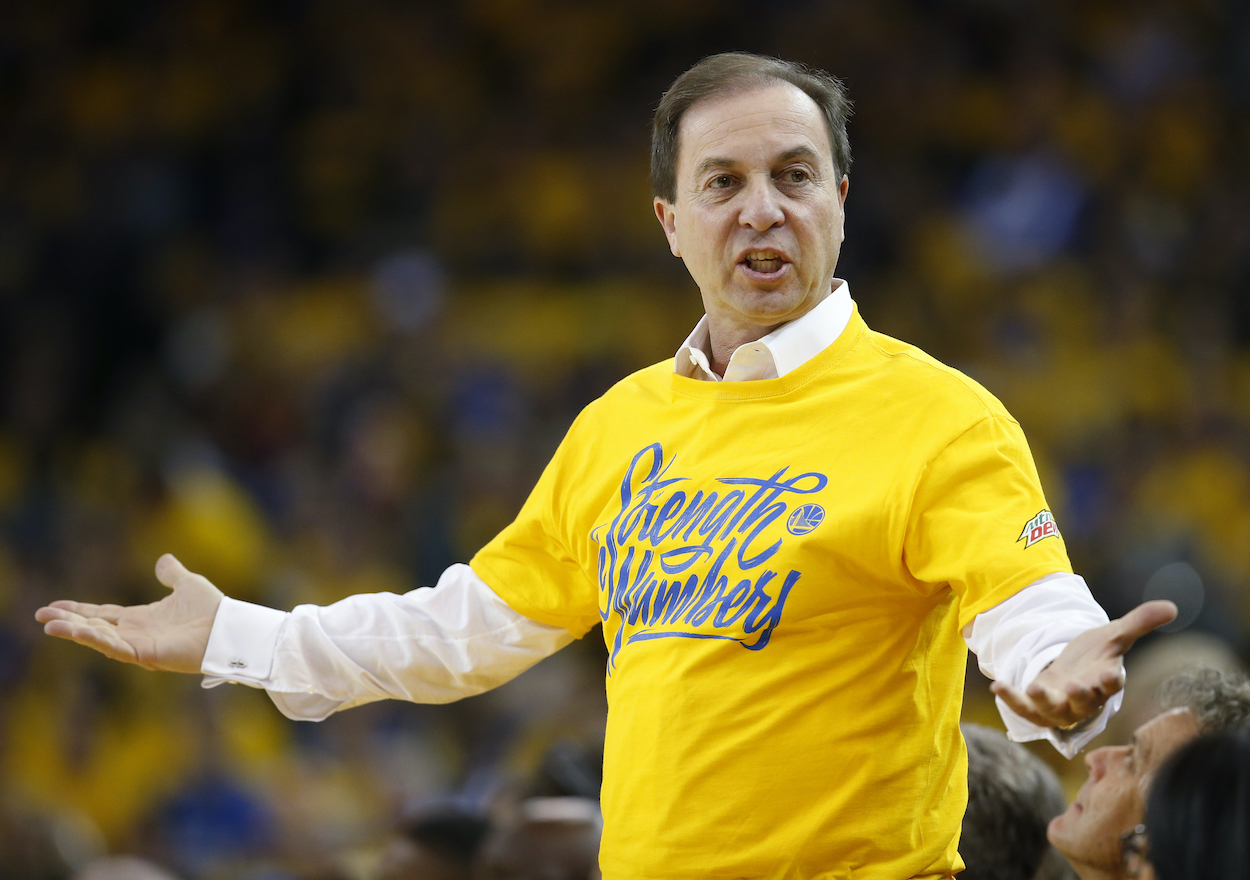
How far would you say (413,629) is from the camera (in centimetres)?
A: 261

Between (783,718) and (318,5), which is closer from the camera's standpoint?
(783,718)

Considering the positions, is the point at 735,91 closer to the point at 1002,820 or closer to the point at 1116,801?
the point at 1116,801

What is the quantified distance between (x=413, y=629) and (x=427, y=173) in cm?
733

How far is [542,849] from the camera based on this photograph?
3.51 meters

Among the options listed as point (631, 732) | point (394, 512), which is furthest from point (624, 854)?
point (394, 512)

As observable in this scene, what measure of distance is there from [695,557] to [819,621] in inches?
8.4

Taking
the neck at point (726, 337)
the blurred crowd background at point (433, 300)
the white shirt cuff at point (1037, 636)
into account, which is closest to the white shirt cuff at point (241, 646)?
the neck at point (726, 337)

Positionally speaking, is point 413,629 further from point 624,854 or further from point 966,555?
point 966,555

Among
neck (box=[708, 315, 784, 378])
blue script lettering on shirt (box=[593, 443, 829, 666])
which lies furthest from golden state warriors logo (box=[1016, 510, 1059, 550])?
neck (box=[708, 315, 784, 378])

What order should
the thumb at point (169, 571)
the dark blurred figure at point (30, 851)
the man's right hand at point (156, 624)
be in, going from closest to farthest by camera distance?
the man's right hand at point (156, 624) < the thumb at point (169, 571) < the dark blurred figure at point (30, 851)

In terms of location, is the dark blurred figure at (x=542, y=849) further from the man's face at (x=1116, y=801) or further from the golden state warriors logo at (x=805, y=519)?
the golden state warriors logo at (x=805, y=519)

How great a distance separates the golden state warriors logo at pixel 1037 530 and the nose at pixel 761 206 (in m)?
0.63

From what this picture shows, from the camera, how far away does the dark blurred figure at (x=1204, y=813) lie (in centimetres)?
169

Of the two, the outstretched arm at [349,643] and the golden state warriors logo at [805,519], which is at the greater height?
the golden state warriors logo at [805,519]
